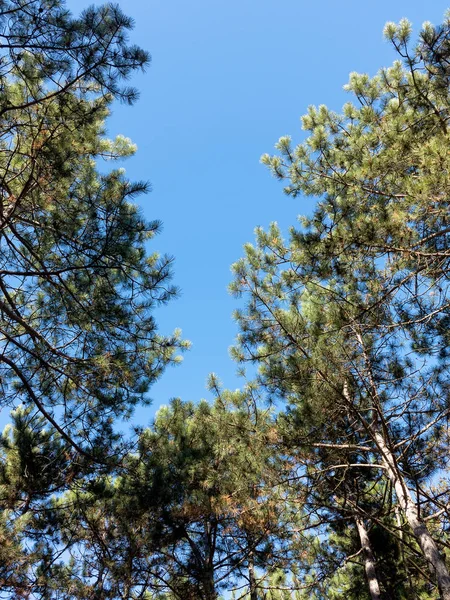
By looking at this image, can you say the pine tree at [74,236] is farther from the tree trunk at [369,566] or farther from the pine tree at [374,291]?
the tree trunk at [369,566]

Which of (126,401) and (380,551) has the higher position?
(126,401)

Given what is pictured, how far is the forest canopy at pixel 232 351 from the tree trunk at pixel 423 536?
19mm

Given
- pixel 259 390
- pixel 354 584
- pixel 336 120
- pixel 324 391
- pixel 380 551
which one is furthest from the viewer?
pixel 354 584

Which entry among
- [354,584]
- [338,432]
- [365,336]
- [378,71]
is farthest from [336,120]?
[354,584]

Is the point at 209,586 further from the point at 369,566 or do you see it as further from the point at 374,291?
the point at 374,291

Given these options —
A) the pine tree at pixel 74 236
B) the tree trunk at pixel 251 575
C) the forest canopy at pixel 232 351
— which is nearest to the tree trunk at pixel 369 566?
the forest canopy at pixel 232 351

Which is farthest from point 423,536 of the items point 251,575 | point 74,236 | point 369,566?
point 74,236

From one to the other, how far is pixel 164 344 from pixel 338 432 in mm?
2526

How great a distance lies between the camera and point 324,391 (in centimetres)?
440

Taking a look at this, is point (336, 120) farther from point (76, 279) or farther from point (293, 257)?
point (76, 279)

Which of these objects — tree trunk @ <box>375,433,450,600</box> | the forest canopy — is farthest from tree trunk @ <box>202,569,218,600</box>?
tree trunk @ <box>375,433,450,600</box>

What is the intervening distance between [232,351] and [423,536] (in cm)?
307

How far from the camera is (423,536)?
3.87 metres

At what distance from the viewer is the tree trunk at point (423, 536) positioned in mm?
3434
